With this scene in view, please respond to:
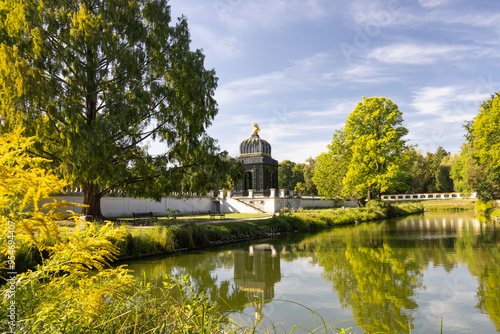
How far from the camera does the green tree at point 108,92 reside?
44.6 ft

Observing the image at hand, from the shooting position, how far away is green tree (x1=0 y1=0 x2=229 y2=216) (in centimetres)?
1359

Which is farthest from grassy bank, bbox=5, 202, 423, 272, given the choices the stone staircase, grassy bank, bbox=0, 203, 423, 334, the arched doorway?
the arched doorway

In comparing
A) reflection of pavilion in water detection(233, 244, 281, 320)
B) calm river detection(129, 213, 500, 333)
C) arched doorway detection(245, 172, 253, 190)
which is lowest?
reflection of pavilion in water detection(233, 244, 281, 320)

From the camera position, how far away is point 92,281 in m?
3.26

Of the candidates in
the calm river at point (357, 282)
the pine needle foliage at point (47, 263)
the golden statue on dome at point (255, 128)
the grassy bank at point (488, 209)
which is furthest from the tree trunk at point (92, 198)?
the grassy bank at point (488, 209)

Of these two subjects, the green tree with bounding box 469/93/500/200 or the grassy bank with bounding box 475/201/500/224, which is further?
the grassy bank with bounding box 475/201/500/224

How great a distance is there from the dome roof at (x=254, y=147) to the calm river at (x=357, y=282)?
21561mm

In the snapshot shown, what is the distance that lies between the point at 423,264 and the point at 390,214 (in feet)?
86.5

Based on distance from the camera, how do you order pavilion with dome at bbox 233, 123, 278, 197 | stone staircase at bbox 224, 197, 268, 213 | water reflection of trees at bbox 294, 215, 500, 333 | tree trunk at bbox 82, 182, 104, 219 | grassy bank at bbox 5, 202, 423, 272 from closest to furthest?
water reflection of trees at bbox 294, 215, 500, 333, grassy bank at bbox 5, 202, 423, 272, tree trunk at bbox 82, 182, 104, 219, stone staircase at bbox 224, 197, 268, 213, pavilion with dome at bbox 233, 123, 278, 197

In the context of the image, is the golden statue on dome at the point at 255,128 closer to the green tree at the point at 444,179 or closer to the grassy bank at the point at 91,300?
the grassy bank at the point at 91,300

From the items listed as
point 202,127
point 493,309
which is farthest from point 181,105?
point 493,309

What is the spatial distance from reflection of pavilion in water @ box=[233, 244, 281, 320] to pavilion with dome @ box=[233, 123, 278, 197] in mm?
20444

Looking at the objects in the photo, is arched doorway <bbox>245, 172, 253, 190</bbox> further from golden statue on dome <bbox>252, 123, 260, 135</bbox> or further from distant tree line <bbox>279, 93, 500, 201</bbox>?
distant tree line <bbox>279, 93, 500, 201</bbox>

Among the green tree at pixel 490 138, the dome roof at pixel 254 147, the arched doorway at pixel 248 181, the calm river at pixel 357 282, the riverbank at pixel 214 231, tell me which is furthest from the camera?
the arched doorway at pixel 248 181
